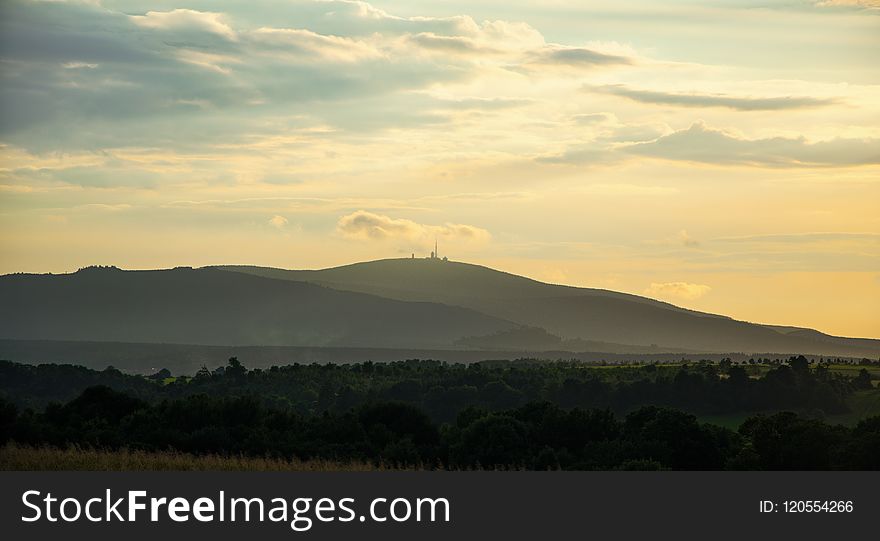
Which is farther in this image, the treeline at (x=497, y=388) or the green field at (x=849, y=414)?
the treeline at (x=497, y=388)

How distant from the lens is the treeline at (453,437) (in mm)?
53406

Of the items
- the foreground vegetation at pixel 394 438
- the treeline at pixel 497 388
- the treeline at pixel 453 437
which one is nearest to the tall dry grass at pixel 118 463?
the foreground vegetation at pixel 394 438

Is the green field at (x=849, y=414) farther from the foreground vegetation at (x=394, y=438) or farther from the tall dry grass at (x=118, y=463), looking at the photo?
the tall dry grass at (x=118, y=463)

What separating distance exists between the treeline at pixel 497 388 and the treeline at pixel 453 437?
57419 millimetres

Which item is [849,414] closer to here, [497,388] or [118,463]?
[497,388]

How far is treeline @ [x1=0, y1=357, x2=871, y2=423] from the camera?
13825 cm

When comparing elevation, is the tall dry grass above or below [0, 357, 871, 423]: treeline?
above

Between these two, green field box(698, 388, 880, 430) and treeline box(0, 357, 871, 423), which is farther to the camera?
treeline box(0, 357, 871, 423)

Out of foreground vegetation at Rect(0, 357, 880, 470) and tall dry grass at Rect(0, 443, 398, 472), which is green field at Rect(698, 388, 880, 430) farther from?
tall dry grass at Rect(0, 443, 398, 472)

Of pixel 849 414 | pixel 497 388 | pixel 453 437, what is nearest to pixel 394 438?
pixel 453 437

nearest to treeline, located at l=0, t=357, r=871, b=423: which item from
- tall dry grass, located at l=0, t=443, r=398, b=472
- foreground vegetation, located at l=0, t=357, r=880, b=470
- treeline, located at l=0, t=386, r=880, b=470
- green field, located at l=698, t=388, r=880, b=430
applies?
green field, located at l=698, t=388, r=880, b=430

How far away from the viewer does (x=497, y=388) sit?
14750 cm

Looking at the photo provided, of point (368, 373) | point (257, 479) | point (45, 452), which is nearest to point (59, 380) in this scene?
point (368, 373)

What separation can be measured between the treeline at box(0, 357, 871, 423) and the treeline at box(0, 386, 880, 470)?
57.4 metres
